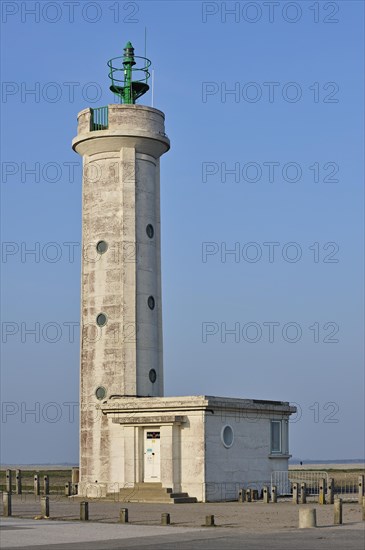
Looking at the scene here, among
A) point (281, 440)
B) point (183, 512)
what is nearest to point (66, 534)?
point (183, 512)

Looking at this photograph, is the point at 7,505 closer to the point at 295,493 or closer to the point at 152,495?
the point at 152,495

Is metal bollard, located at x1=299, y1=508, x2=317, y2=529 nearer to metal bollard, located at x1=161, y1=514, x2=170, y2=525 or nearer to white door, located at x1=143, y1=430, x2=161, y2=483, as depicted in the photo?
metal bollard, located at x1=161, y1=514, x2=170, y2=525

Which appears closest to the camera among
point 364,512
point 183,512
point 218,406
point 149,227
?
point 364,512

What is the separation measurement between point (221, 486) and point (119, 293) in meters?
9.95

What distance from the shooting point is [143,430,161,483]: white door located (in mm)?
40812

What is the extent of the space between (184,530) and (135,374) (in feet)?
60.4

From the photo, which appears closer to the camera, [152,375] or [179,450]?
[179,450]

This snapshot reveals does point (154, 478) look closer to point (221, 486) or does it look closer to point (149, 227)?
point (221, 486)

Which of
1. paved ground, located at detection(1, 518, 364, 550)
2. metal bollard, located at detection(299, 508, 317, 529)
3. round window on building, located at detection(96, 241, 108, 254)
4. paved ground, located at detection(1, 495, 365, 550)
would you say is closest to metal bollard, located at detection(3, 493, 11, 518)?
paved ground, located at detection(1, 495, 365, 550)

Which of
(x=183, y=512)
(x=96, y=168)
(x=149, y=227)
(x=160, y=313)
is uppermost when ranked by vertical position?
(x=96, y=168)

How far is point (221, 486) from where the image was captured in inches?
1612

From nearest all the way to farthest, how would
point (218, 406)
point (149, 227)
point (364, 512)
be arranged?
point (364, 512)
point (218, 406)
point (149, 227)

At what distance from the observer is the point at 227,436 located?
41594mm

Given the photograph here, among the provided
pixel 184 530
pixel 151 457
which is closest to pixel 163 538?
pixel 184 530
